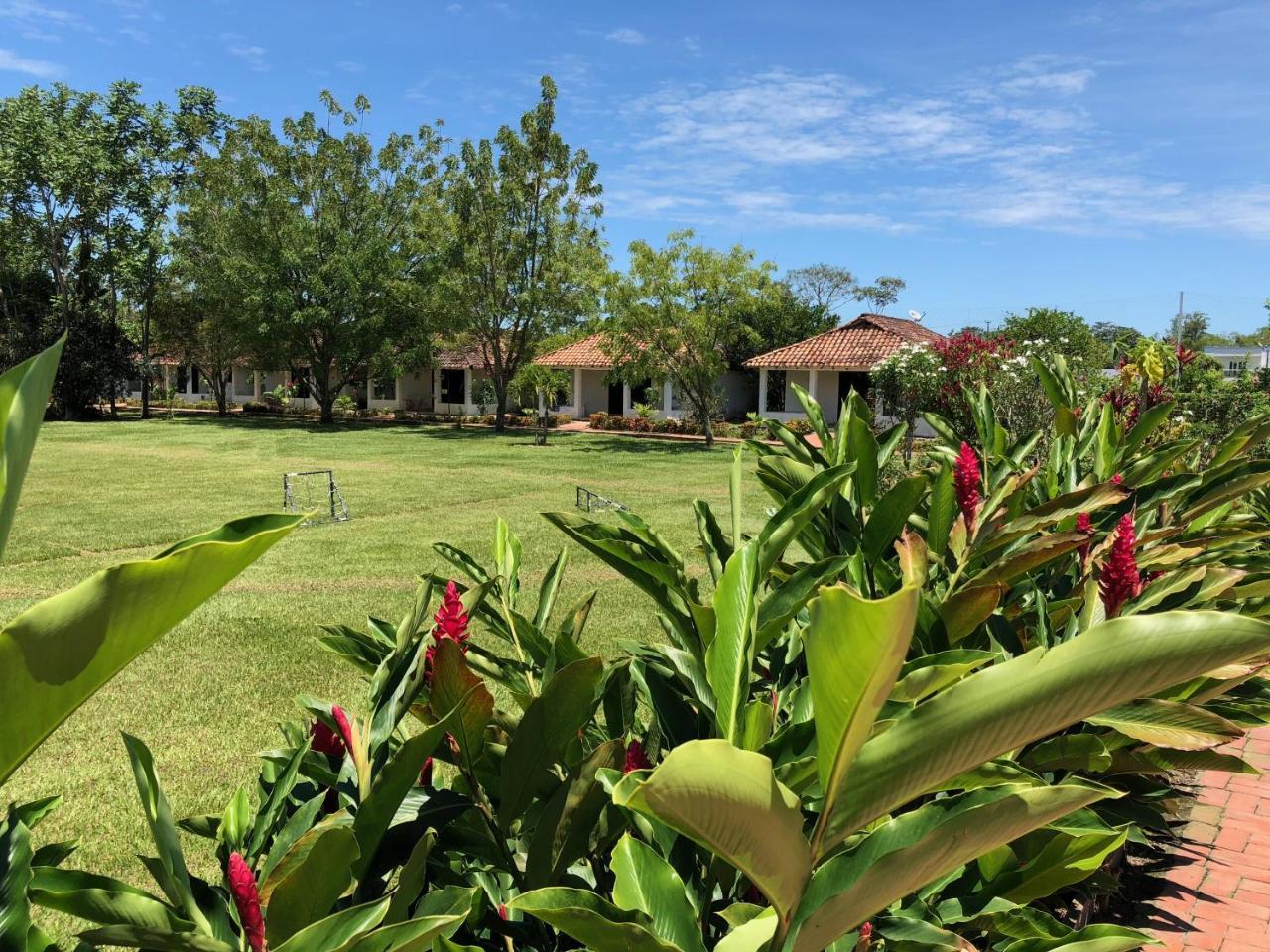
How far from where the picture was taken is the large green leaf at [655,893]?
98 cm

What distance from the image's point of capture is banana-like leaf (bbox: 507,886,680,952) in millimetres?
827

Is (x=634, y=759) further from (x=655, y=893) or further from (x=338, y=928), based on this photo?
(x=338, y=928)

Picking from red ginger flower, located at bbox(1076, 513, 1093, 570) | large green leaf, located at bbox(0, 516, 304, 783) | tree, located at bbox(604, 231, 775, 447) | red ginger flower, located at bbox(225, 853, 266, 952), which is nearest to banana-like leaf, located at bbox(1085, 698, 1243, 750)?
red ginger flower, located at bbox(1076, 513, 1093, 570)

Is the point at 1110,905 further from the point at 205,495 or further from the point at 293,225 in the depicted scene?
the point at 293,225

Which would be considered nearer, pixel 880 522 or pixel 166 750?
pixel 880 522

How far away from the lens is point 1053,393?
3.31 metres

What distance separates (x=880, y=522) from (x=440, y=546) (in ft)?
2.88

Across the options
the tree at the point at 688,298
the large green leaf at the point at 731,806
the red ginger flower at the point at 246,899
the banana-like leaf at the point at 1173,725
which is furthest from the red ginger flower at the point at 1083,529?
the tree at the point at 688,298

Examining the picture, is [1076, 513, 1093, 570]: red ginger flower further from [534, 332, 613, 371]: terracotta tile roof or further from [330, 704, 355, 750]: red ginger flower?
[534, 332, 613, 371]: terracotta tile roof

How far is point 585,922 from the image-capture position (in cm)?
84

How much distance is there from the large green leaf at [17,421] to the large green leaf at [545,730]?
0.59 m

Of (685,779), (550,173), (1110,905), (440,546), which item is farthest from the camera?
(550,173)

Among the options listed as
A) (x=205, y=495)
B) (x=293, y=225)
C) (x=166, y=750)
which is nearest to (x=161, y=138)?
(x=293, y=225)

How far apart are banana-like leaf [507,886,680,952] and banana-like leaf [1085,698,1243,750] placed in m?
1.04
